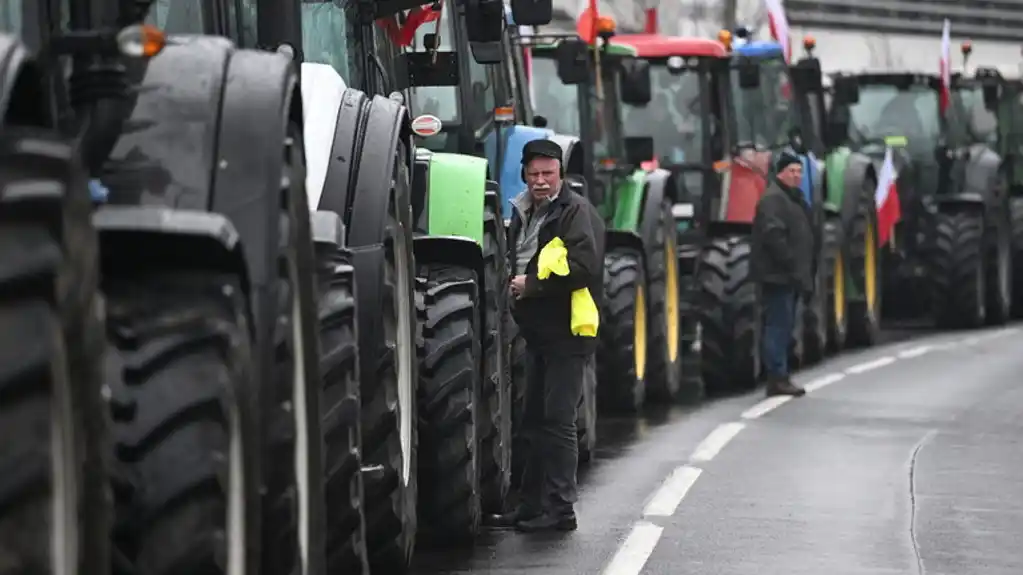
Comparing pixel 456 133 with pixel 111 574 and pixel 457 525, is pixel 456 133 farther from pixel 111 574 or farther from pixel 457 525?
pixel 111 574

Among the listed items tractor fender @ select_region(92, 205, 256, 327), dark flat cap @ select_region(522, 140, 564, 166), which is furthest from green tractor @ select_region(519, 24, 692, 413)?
tractor fender @ select_region(92, 205, 256, 327)

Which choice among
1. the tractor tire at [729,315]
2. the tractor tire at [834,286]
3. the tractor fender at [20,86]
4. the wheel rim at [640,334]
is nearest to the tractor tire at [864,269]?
the tractor tire at [834,286]

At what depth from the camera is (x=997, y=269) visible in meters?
27.6

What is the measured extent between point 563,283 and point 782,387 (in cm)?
752

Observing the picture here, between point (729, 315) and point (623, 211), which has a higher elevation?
point (623, 211)

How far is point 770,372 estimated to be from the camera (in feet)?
63.1

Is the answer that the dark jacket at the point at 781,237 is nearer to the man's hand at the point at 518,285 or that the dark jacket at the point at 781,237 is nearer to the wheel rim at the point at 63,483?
the man's hand at the point at 518,285

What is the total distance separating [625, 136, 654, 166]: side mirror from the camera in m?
18.7

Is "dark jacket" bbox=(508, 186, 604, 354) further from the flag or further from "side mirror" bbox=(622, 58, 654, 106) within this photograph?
"side mirror" bbox=(622, 58, 654, 106)

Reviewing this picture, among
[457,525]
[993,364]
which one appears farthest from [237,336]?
[993,364]

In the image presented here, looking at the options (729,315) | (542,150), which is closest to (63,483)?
(542,150)

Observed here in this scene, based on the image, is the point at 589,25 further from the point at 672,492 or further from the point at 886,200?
the point at 886,200

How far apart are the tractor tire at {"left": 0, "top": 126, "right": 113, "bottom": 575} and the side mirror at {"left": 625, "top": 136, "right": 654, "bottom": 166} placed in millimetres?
13762

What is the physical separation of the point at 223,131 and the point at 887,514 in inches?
260
